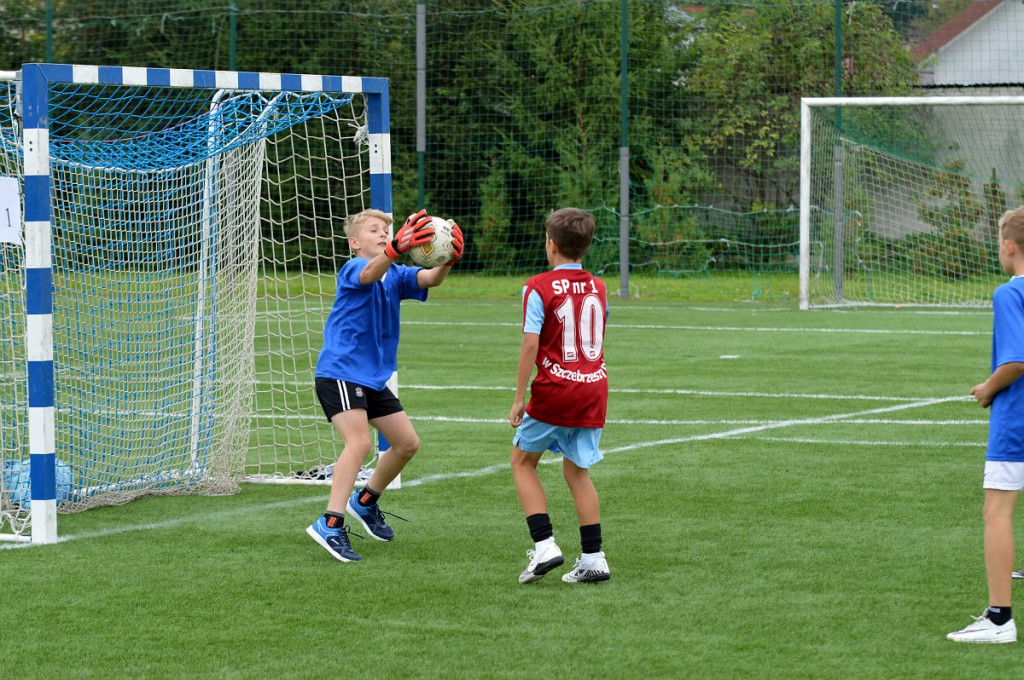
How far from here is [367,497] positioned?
6.42 meters

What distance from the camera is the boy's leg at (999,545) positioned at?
15.3 ft

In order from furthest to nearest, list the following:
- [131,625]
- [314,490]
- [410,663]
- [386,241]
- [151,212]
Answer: [151,212]
[314,490]
[386,241]
[131,625]
[410,663]

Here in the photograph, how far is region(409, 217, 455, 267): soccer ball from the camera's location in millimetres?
5941

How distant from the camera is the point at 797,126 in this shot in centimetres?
2189

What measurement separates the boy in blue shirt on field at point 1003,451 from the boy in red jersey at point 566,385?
1494 mm

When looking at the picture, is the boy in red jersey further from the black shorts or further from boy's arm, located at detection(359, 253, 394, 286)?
the black shorts

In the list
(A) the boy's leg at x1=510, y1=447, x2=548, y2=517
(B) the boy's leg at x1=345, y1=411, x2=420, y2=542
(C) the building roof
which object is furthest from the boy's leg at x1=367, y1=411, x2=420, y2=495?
(C) the building roof

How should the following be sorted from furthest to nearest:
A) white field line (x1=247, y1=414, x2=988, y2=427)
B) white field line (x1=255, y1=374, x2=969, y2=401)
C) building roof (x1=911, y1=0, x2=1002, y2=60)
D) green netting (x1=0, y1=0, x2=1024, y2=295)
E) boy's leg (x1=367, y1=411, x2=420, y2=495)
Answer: building roof (x1=911, y1=0, x2=1002, y2=60), green netting (x1=0, y1=0, x2=1024, y2=295), white field line (x1=255, y1=374, x2=969, y2=401), white field line (x1=247, y1=414, x2=988, y2=427), boy's leg (x1=367, y1=411, x2=420, y2=495)

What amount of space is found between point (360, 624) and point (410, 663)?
1.69ft

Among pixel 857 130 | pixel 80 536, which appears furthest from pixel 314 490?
pixel 857 130

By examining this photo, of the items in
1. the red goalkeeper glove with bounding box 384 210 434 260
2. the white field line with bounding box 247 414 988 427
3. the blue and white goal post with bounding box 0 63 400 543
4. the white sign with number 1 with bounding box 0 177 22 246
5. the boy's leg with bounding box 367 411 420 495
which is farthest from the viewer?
the white field line with bounding box 247 414 988 427

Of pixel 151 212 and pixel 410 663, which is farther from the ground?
pixel 151 212

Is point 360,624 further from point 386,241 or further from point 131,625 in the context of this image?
point 386,241

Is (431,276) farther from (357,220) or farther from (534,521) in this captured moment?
(534,521)
